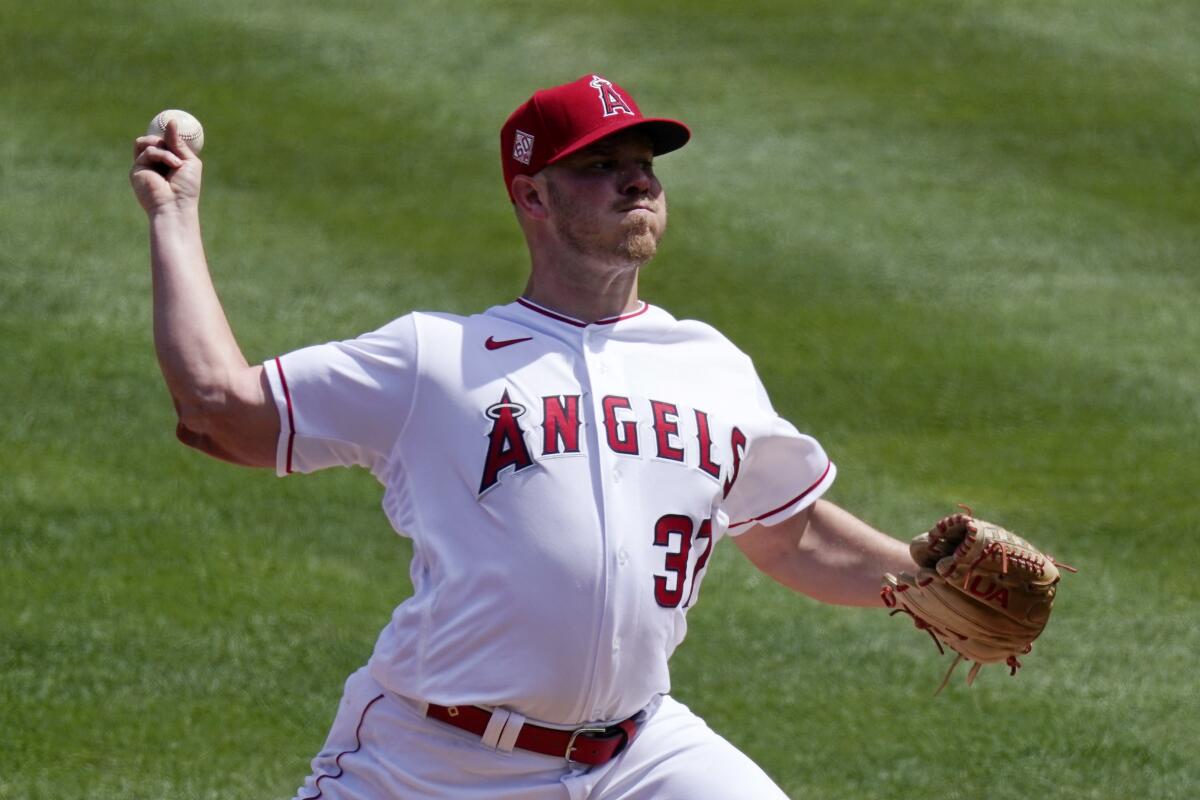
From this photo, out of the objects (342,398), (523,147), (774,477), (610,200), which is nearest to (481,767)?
(342,398)

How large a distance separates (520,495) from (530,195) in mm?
769

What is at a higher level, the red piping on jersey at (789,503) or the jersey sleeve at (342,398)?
the jersey sleeve at (342,398)

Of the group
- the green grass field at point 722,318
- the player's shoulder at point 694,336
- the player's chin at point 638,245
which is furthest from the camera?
the green grass field at point 722,318

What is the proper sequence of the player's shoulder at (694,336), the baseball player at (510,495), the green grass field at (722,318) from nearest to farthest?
the baseball player at (510,495) → the player's shoulder at (694,336) → the green grass field at (722,318)

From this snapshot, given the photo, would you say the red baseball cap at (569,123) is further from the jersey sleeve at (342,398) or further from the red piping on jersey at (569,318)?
the jersey sleeve at (342,398)

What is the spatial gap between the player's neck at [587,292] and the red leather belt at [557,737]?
88 cm

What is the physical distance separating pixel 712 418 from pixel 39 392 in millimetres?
4840

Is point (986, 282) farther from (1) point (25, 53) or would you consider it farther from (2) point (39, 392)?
(1) point (25, 53)

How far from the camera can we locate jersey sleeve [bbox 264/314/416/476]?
10.7 ft

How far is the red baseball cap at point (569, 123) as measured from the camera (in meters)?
3.57

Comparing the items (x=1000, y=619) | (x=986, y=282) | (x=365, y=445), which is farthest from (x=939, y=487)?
(x=365, y=445)

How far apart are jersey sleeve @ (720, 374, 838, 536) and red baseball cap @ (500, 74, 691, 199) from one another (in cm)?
66

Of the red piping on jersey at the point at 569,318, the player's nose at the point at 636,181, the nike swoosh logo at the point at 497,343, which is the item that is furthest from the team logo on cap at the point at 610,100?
the nike swoosh logo at the point at 497,343

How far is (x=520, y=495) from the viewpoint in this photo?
329cm
